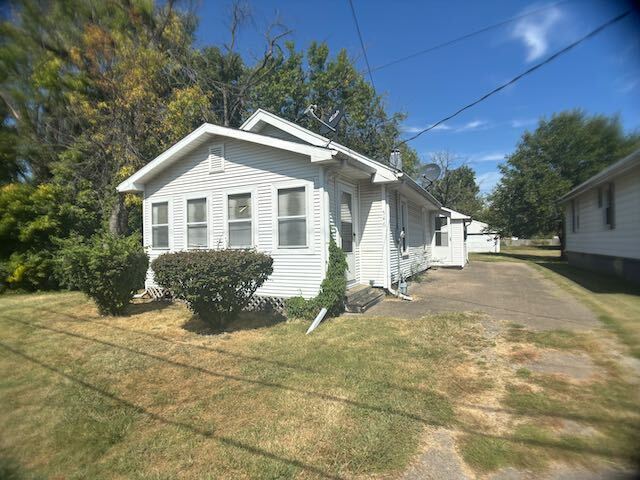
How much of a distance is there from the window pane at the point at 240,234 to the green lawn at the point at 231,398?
2336 mm

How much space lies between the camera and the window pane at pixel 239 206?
8414 millimetres

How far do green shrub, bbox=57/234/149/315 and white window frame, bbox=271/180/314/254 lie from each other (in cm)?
312

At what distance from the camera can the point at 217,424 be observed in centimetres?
336

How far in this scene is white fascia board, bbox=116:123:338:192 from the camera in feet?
23.3

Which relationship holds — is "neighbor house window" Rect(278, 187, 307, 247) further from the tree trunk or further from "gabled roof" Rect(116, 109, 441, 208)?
the tree trunk

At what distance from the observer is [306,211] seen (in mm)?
7609

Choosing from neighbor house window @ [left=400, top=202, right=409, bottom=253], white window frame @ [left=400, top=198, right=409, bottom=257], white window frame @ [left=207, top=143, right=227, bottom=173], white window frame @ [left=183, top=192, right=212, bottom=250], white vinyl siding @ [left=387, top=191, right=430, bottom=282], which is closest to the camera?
white window frame @ [left=207, top=143, right=227, bottom=173]

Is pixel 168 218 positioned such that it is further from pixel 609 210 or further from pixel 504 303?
pixel 609 210

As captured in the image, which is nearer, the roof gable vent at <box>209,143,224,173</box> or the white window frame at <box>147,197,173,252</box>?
the roof gable vent at <box>209,143,224,173</box>

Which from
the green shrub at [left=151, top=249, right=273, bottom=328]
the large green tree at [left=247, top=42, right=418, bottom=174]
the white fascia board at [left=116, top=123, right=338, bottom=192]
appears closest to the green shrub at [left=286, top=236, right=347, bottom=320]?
the green shrub at [left=151, top=249, right=273, bottom=328]

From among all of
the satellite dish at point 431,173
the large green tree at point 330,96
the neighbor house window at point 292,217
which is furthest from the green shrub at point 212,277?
the large green tree at point 330,96

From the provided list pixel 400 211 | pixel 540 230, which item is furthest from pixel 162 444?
pixel 400 211

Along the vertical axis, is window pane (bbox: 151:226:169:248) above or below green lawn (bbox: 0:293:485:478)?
above

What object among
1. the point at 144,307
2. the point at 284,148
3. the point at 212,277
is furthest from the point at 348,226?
the point at 144,307
